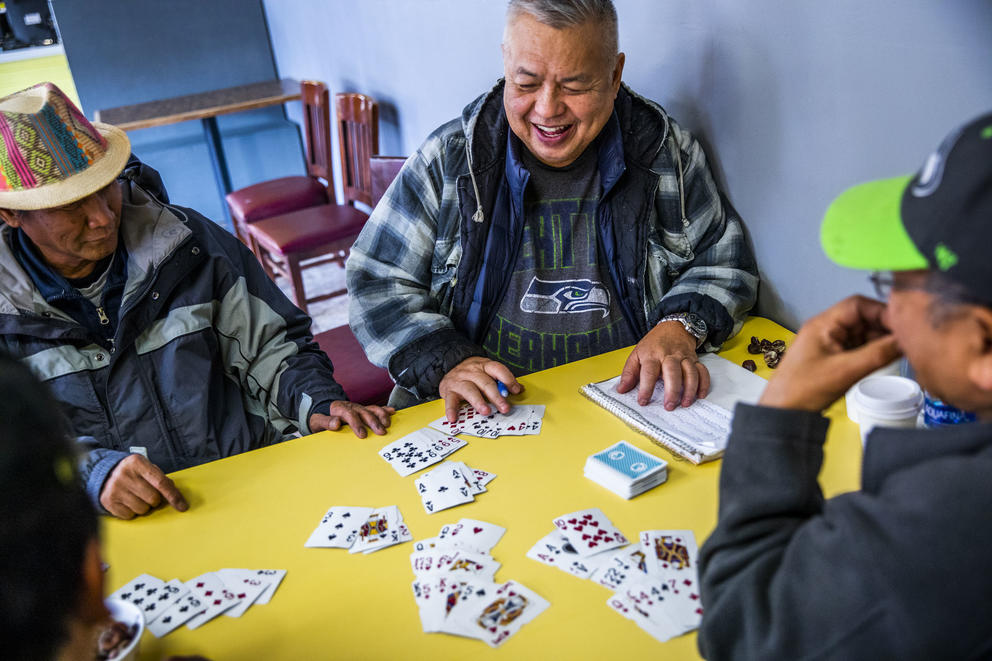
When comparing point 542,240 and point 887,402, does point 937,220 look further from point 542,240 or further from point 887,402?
point 542,240

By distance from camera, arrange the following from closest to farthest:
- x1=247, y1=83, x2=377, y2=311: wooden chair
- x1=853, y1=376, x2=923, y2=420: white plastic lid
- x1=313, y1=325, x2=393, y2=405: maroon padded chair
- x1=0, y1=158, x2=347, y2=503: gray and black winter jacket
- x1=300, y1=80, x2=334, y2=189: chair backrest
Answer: x1=853, y1=376, x2=923, y2=420: white plastic lid → x1=0, y1=158, x2=347, y2=503: gray and black winter jacket → x1=313, y1=325, x2=393, y2=405: maroon padded chair → x1=247, y1=83, x2=377, y2=311: wooden chair → x1=300, y1=80, x2=334, y2=189: chair backrest

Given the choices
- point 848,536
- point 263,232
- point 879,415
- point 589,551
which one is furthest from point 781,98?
point 263,232

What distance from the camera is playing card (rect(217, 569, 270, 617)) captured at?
1221 mm

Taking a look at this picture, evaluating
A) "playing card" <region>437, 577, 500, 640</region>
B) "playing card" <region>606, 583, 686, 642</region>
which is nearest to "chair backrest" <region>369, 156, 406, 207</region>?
Answer: "playing card" <region>437, 577, 500, 640</region>

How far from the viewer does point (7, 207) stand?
167cm

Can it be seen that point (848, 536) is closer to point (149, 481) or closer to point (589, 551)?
point (589, 551)

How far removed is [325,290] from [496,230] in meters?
3.35

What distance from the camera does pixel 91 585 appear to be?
30.5 inches

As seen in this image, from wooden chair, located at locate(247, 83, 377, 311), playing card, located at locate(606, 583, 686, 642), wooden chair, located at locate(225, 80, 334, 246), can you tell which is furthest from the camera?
wooden chair, located at locate(225, 80, 334, 246)

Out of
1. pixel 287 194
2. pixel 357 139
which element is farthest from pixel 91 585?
pixel 287 194

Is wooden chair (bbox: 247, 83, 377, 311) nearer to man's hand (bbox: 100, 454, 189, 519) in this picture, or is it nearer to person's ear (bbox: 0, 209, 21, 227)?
person's ear (bbox: 0, 209, 21, 227)

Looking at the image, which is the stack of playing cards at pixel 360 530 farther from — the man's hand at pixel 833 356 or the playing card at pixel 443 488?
the man's hand at pixel 833 356

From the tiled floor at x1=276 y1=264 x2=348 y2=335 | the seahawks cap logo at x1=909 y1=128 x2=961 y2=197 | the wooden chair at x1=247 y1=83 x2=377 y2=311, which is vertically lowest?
the tiled floor at x1=276 y1=264 x2=348 y2=335

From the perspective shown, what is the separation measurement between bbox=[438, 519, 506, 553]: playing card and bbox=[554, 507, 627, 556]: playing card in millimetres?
108
